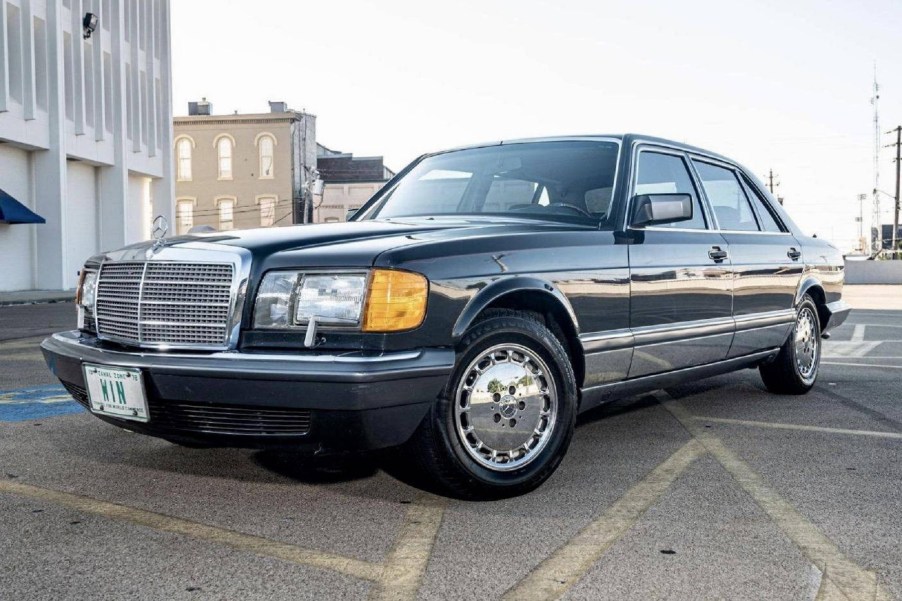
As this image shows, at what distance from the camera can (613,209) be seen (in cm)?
453

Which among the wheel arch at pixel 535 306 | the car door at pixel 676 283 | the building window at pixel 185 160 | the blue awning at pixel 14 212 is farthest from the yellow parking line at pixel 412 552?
the building window at pixel 185 160

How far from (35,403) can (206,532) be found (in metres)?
3.18

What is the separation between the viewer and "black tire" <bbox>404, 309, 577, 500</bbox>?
350 centimetres

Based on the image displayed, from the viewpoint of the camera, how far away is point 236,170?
4847 centimetres

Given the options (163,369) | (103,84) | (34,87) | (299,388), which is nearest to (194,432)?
(163,369)

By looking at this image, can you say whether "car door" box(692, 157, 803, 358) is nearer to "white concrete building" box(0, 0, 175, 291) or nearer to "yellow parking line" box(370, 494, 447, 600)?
"yellow parking line" box(370, 494, 447, 600)

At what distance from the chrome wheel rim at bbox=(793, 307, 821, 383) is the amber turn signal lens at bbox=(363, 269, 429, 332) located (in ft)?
12.1

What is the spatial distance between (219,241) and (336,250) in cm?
52

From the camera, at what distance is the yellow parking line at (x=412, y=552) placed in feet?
8.98

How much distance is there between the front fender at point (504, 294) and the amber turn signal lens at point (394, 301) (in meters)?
0.18

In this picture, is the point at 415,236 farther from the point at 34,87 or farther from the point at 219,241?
the point at 34,87

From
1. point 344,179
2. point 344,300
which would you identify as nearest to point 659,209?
point 344,300

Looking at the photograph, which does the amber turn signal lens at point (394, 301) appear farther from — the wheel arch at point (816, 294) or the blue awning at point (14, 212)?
the blue awning at point (14, 212)

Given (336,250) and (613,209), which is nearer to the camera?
(336,250)
